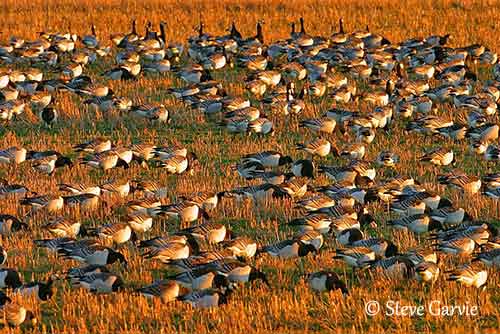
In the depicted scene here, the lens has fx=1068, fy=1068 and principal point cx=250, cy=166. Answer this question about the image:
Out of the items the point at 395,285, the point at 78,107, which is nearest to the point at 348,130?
the point at 78,107

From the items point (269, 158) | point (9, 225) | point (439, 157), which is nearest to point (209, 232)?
point (9, 225)

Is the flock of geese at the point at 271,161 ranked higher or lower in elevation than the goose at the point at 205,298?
lower

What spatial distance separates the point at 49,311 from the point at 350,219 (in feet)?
15.8

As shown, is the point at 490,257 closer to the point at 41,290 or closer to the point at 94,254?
the point at 94,254

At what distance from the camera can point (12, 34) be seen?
35.2 m

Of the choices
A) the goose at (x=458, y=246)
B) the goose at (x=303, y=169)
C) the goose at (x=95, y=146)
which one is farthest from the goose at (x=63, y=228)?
the goose at (x=303, y=169)

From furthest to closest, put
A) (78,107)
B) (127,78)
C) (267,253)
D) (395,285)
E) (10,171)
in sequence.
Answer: (127,78) < (78,107) < (10,171) < (267,253) < (395,285)

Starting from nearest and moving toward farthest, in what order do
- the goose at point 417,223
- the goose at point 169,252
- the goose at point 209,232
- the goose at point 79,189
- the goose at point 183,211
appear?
1. the goose at point 169,252
2. the goose at point 209,232
3. the goose at point 417,223
4. the goose at point 183,211
5. the goose at point 79,189

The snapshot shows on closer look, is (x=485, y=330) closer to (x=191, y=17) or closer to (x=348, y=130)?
(x=348, y=130)

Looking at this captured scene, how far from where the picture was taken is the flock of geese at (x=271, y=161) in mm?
13242

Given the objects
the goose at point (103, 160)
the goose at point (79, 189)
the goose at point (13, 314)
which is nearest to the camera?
the goose at point (13, 314)

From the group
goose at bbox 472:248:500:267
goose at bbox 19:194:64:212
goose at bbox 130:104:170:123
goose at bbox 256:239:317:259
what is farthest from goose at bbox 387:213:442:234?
goose at bbox 130:104:170:123

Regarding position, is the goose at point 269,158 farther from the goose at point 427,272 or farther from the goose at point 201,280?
the goose at point 201,280

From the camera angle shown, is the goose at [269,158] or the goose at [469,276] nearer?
the goose at [469,276]
